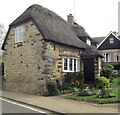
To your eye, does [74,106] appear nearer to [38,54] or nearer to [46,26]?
[38,54]

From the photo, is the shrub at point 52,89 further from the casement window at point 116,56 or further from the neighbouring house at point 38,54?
the casement window at point 116,56

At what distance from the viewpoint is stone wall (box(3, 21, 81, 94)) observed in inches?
534

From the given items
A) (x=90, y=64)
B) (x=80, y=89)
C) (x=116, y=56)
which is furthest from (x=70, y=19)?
(x=116, y=56)

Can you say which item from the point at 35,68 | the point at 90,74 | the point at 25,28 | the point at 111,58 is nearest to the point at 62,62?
the point at 35,68

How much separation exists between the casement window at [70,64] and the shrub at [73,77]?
0.49m

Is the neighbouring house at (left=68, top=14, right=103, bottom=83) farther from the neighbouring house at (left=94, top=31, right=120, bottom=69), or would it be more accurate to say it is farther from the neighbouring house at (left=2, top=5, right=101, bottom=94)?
the neighbouring house at (left=94, top=31, right=120, bottom=69)

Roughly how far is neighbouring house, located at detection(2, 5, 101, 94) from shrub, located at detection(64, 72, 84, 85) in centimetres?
45

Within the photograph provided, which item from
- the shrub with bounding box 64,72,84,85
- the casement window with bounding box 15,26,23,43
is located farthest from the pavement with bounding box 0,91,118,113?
the casement window with bounding box 15,26,23,43

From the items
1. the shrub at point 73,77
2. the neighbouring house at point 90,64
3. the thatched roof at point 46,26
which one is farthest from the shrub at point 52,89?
the neighbouring house at point 90,64

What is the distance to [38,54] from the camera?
13984mm

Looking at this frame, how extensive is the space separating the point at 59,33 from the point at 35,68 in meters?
4.22

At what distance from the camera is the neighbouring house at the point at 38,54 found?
13.7 metres

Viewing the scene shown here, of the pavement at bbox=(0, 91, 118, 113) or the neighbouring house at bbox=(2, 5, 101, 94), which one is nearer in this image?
the pavement at bbox=(0, 91, 118, 113)

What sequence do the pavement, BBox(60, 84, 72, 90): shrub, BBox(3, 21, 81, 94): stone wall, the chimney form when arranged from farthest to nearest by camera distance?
the chimney → BBox(60, 84, 72, 90): shrub → BBox(3, 21, 81, 94): stone wall → the pavement
